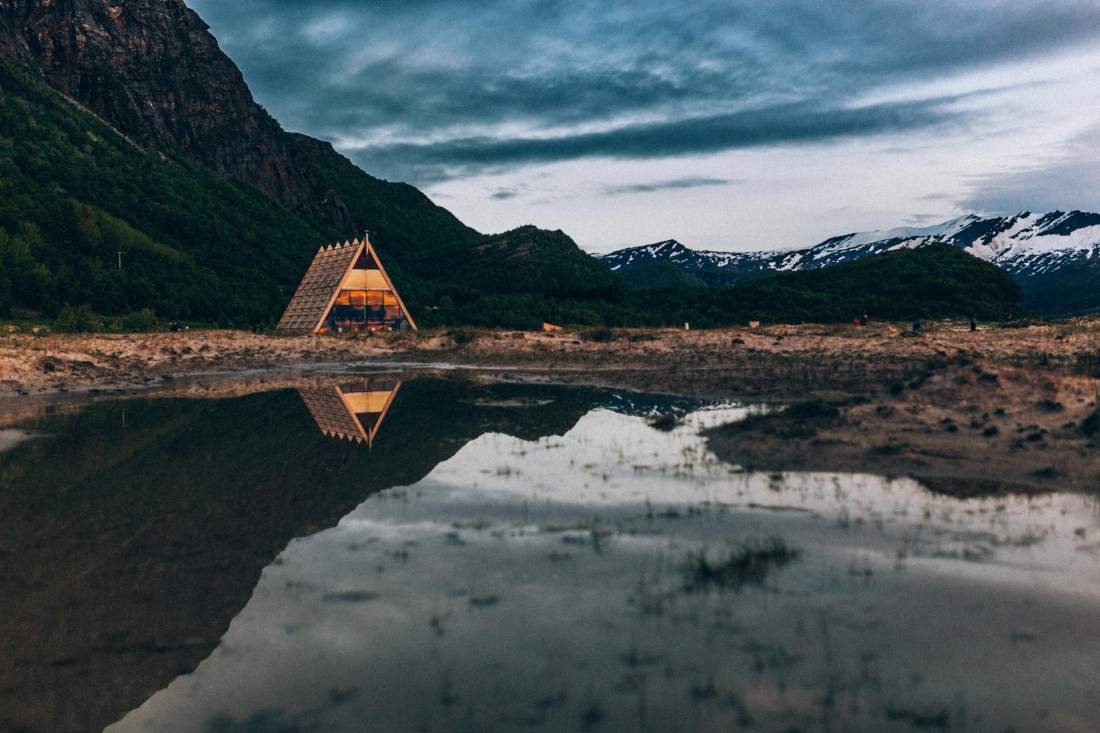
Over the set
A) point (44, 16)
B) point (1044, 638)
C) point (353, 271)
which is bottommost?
point (1044, 638)

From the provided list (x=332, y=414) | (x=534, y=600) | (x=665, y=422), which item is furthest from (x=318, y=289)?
(x=534, y=600)

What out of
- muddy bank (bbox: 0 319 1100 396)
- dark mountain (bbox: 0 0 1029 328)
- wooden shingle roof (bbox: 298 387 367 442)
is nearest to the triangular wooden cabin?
muddy bank (bbox: 0 319 1100 396)

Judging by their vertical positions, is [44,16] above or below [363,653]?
above

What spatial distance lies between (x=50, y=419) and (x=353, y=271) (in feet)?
159

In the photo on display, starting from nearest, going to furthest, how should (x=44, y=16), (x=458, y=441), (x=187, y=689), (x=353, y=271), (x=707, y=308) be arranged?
(x=187, y=689) < (x=458, y=441) < (x=353, y=271) < (x=707, y=308) < (x=44, y=16)

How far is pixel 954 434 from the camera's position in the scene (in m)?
21.4

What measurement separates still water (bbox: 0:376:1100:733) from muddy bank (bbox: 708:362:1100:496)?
132 cm

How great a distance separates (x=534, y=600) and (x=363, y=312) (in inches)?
2636

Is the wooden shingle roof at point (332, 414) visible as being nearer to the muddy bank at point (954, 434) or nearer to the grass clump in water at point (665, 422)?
the grass clump in water at point (665, 422)

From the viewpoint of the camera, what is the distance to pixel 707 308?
411 ft

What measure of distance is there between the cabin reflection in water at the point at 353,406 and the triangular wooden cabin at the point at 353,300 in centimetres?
3159

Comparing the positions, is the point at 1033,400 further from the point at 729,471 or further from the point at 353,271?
the point at 353,271

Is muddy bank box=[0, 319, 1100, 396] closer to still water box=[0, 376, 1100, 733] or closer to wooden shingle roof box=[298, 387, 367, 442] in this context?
wooden shingle roof box=[298, 387, 367, 442]

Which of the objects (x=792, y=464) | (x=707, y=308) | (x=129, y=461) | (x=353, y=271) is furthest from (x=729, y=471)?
(x=707, y=308)
